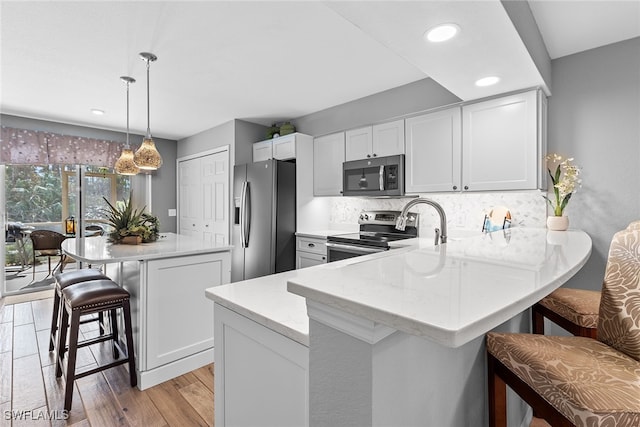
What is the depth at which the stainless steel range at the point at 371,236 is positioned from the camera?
2969 millimetres

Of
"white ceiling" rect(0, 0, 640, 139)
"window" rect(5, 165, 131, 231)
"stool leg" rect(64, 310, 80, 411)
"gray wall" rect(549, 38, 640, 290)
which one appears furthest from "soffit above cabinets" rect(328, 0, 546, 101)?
"window" rect(5, 165, 131, 231)

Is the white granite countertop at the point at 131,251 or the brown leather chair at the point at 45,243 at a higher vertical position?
the white granite countertop at the point at 131,251

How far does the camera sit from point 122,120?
4.36 meters

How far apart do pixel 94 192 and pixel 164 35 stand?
3.75 m

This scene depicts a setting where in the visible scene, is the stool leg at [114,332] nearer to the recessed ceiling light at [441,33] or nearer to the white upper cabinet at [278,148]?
the white upper cabinet at [278,148]

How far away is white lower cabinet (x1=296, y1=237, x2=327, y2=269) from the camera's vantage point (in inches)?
137

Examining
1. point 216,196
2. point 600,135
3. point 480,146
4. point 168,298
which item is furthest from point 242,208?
point 600,135

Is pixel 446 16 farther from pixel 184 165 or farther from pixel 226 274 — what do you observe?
pixel 184 165

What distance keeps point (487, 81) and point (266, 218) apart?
8.29 ft

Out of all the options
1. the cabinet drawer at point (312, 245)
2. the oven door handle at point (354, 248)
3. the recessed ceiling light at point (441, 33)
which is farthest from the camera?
the cabinet drawer at point (312, 245)

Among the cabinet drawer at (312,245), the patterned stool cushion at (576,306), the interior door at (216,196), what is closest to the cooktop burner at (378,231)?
the cabinet drawer at (312,245)

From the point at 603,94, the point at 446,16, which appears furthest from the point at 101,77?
the point at 603,94

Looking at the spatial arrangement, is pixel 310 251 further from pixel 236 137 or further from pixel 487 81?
pixel 487 81

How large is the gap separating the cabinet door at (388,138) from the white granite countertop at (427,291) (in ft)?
6.55
